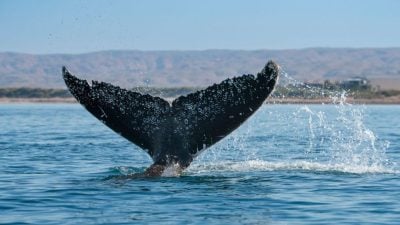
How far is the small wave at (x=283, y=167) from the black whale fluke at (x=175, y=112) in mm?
1738

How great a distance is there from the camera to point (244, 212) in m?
10.1

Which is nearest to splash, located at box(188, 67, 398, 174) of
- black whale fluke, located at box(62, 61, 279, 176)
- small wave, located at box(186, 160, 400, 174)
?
small wave, located at box(186, 160, 400, 174)

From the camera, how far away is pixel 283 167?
1465cm

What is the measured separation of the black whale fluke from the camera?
1125 centimetres

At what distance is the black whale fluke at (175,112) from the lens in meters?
11.2

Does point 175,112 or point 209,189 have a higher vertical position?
point 175,112

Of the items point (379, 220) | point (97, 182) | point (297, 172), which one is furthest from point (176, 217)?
point (297, 172)

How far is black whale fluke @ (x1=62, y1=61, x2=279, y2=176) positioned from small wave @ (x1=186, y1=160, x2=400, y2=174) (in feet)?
5.70

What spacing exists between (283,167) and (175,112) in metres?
3.45

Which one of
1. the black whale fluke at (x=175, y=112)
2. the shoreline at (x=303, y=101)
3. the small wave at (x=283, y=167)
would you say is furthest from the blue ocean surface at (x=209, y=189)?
the shoreline at (x=303, y=101)

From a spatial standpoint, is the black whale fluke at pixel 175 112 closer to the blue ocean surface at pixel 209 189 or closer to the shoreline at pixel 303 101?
the blue ocean surface at pixel 209 189

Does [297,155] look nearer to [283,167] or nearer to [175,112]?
[283,167]

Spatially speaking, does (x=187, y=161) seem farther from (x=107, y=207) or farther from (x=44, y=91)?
(x=44, y=91)

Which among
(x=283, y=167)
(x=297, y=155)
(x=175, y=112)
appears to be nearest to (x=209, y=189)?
(x=175, y=112)
